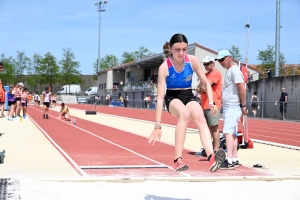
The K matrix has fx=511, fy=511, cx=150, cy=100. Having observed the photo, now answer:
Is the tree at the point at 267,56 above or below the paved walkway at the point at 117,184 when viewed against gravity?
above

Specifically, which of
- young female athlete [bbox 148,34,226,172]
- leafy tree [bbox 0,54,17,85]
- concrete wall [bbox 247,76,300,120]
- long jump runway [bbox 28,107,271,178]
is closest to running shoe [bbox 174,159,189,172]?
young female athlete [bbox 148,34,226,172]

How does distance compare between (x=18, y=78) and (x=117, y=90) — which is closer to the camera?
Result: (x=117, y=90)

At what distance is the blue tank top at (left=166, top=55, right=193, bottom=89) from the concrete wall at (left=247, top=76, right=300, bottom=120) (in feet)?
71.3

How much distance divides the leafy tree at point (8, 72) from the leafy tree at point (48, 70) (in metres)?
4.57

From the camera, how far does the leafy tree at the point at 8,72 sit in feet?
282

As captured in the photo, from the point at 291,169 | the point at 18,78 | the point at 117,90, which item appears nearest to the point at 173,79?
the point at 291,169

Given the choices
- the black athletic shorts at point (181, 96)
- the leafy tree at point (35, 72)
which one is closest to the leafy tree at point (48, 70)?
the leafy tree at point (35, 72)

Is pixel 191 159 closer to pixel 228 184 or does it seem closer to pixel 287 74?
pixel 228 184

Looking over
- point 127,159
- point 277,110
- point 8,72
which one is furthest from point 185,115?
point 8,72

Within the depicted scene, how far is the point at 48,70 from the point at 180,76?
85.6m

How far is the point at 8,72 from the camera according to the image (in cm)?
8644

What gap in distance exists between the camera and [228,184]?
23.7ft

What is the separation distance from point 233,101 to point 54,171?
322 centimetres

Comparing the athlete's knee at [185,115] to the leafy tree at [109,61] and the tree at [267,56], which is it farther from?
the leafy tree at [109,61]
